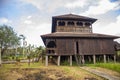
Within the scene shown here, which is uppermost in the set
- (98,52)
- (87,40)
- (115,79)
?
(87,40)

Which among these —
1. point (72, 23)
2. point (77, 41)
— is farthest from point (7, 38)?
point (77, 41)

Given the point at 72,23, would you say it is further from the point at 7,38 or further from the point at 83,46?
the point at 7,38

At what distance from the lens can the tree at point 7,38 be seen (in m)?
52.5

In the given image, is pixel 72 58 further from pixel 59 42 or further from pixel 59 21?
pixel 59 21

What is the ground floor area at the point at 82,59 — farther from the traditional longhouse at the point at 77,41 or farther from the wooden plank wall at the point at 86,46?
the wooden plank wall at the point at 86,46

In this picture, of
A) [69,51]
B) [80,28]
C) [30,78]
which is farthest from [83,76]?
[80,28]

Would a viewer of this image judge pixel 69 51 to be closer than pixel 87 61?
Yes

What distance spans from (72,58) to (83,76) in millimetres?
14368

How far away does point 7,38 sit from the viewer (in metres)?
53.2

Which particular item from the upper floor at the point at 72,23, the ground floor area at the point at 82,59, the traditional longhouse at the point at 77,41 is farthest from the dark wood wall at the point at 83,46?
the upper floor at the point at 72,23

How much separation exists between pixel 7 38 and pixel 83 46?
29.4 metres

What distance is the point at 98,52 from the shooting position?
32.1 meters

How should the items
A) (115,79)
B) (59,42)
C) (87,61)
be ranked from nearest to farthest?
(115,79)
(59,42)
(87,61)

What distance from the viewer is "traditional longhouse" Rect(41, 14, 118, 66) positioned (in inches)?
1190
